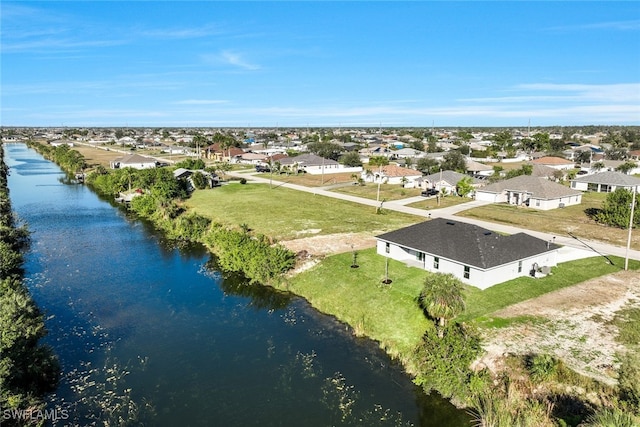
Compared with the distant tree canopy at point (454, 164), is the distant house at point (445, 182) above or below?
below

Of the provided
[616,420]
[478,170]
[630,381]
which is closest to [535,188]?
[478,170]

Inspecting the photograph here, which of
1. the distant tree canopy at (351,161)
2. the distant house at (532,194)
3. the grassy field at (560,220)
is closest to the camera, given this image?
Result: the grassy field at (560,220)

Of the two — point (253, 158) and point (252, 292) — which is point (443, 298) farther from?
point (253, 158)

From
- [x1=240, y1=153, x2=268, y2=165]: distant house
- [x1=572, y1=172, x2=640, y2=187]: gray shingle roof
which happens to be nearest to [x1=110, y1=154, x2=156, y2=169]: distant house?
[x1=240, y1=153, x2=268, y2=165]: distant house

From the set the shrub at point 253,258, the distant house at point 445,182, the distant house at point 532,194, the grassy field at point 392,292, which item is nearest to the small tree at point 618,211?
the distant house at point 532,194

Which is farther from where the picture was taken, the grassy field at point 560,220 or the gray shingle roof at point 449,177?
the gray shingle roof at point 449,177

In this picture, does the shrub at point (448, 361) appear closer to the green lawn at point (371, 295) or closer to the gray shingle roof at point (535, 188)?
the green lawn at point (371, 295)

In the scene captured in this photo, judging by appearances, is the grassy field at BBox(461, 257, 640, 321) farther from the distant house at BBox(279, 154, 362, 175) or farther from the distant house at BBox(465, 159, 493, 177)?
the distant house at BBox(279, 154, 362, 175)
